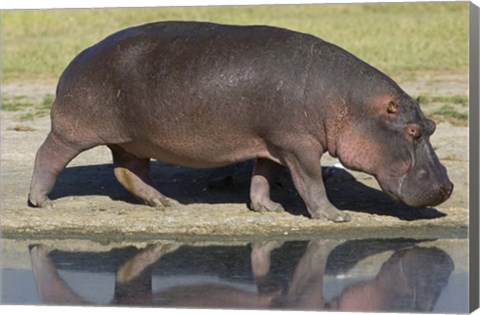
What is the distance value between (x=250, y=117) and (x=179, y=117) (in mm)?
577

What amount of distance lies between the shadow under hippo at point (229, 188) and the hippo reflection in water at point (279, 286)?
4.99 ft

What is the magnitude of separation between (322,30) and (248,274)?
36.5 ft

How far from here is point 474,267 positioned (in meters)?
8.71

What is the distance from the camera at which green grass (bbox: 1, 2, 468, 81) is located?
19250 millimetres

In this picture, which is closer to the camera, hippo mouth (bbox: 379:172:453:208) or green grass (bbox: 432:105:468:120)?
hippo mouth (bbox: 379:172:453:208)

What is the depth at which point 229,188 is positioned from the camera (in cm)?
1206

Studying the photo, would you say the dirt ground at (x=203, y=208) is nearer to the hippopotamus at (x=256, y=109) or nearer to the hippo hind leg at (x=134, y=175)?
the hippo hind leg at (x=134, y=175)

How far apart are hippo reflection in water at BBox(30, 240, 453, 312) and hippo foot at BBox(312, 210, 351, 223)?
0.83 metres

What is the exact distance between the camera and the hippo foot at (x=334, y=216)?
1078 cm

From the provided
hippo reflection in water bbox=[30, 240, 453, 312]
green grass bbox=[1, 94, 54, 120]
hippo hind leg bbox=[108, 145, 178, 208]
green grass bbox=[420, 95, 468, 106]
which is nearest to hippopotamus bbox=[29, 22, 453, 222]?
hippo hind leg bbox=[108, 145, 178, 208]

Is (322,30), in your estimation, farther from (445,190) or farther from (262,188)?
(445,190)

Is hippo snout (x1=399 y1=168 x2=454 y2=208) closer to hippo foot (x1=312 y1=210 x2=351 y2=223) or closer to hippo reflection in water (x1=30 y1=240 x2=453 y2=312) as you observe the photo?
hippo foot (x1=312 y1=210 x2=351 y2=223)

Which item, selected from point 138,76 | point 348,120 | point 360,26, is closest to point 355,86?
point 348,120

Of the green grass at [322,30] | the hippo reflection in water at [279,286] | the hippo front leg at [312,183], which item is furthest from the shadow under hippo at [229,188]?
the green grass at [322,30]
